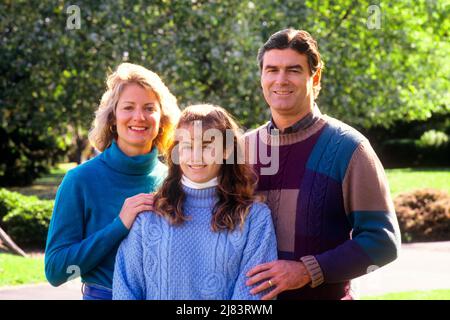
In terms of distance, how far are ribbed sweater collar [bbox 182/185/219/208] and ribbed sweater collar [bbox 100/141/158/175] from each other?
0.40m

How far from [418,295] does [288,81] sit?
5.18 m

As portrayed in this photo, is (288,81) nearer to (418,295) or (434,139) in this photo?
(418,295)

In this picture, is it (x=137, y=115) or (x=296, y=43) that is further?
(x=137, y=115)

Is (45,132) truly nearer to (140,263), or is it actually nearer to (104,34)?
(104,34)

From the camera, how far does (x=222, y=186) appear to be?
9.84ft

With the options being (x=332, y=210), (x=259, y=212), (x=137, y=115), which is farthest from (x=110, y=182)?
(x=332, y=210)

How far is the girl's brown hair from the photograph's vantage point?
2.92m

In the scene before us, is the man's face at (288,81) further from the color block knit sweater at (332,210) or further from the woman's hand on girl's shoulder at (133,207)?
the woman's hand on girl's shoulder at (133,207)

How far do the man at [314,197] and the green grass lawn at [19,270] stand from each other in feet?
20.2

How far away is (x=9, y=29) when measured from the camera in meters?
12.8

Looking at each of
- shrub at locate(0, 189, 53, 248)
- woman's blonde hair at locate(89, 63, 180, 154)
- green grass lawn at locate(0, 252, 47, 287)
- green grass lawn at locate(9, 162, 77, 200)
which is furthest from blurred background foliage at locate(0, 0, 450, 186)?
woman's blonde hair at locate(89, 63, 180, 154)
